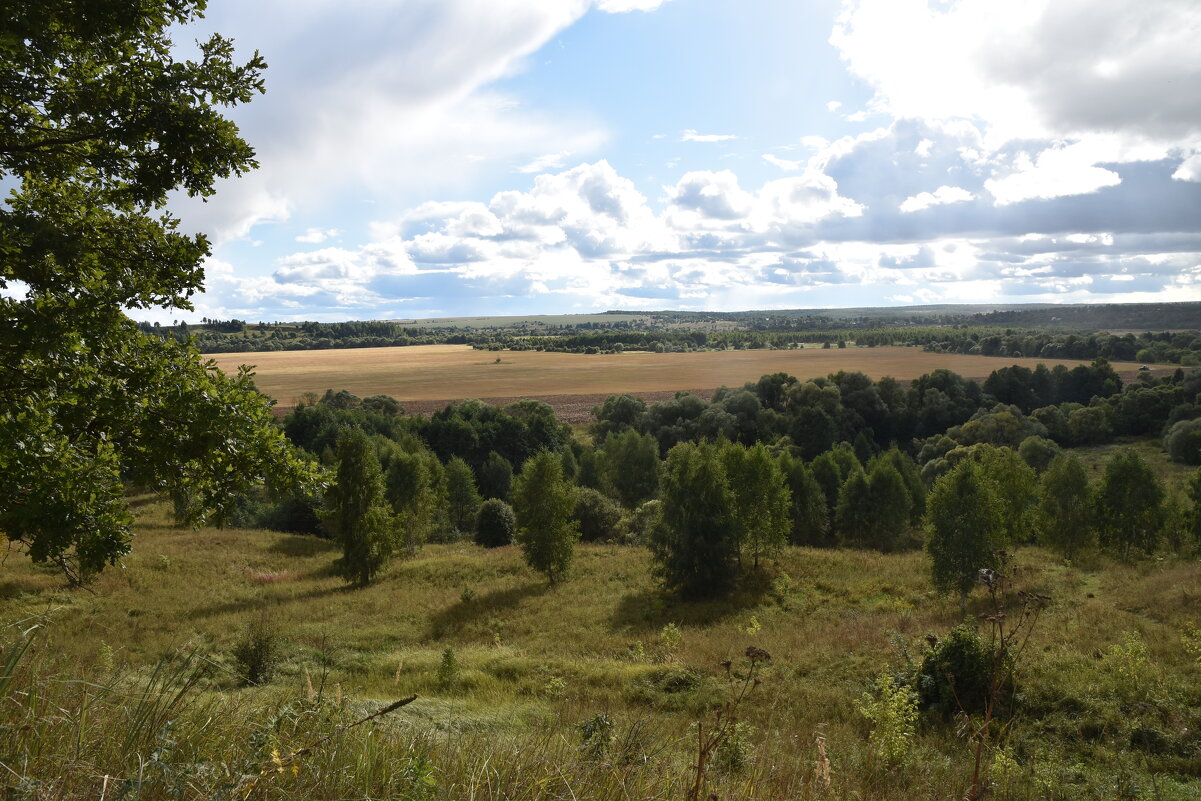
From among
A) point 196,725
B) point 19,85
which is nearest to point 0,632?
point 196,725

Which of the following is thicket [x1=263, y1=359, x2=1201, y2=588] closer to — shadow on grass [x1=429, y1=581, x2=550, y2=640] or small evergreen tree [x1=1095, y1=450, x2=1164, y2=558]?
small evergreen tree [x1=1095, y1=450, x2=1164, y2=558]

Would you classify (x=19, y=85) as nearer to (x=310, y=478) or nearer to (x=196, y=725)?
(x=310, y=478)

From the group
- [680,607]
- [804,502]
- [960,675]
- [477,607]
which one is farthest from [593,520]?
[960,675]

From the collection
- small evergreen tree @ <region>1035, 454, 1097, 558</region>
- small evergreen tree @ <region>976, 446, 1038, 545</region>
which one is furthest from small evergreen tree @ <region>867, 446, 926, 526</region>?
small evergreen tree @ <region>976, 446, 1038, 545</region>

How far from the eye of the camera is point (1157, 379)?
93750 mm

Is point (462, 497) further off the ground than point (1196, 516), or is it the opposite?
point (1196, 516)

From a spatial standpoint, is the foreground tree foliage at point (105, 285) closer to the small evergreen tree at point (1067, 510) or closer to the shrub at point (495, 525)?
the shrub at point (495, 525)

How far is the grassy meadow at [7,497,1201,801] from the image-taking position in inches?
139

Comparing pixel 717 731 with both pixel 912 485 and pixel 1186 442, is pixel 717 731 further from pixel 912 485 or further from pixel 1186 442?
pixel 1186 442

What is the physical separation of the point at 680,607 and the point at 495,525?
22.9 meters

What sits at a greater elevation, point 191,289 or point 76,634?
point 191,289

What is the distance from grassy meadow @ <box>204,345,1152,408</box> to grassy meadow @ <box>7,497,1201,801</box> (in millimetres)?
55572

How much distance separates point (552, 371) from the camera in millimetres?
134625

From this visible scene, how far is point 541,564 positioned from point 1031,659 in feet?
80.6
